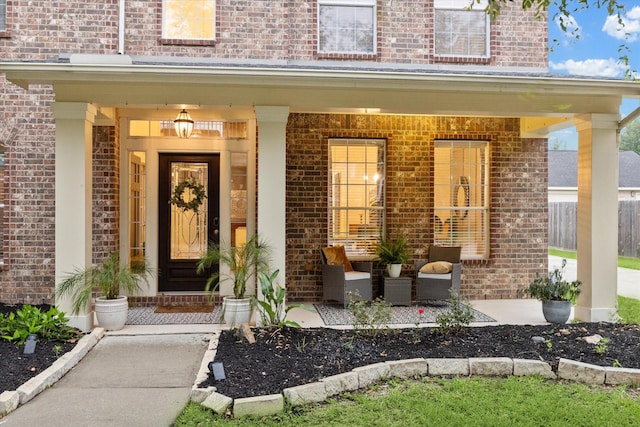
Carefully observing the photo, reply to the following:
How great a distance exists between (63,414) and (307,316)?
12.3 feet

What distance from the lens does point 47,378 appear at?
449 centimetres

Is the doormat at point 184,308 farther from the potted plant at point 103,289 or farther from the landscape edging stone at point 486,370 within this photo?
the landscape edging stone at point 486,370

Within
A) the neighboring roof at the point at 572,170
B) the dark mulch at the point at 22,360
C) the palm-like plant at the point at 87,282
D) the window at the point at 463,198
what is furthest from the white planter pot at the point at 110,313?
the neighboring roof at the point at 572,170

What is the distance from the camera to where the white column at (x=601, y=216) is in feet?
22.3

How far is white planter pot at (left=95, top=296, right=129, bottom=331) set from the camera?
6289mm

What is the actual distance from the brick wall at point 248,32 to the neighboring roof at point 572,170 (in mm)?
18319

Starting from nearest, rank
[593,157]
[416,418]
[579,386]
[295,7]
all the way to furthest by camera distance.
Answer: [416,418] → [579,386] → [593,157] → [295,7]

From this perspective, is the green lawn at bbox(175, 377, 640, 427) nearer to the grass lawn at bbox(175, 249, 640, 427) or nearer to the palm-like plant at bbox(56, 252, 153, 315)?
the grass lawn at bbox(175, 249, 640, 427)

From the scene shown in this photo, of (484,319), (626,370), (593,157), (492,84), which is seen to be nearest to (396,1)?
(492,84)

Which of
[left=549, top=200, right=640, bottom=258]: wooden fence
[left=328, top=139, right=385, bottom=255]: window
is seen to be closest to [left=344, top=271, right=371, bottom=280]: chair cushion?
[left=328, top=139, right=385, bottom=255]: window

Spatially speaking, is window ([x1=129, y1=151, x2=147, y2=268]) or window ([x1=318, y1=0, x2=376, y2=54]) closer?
window ([x1=129, y1=151, x2=147, y2=268])

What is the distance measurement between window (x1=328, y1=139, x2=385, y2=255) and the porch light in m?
2.28

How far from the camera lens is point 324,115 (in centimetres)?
838

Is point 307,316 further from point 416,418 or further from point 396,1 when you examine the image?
point 396,1
